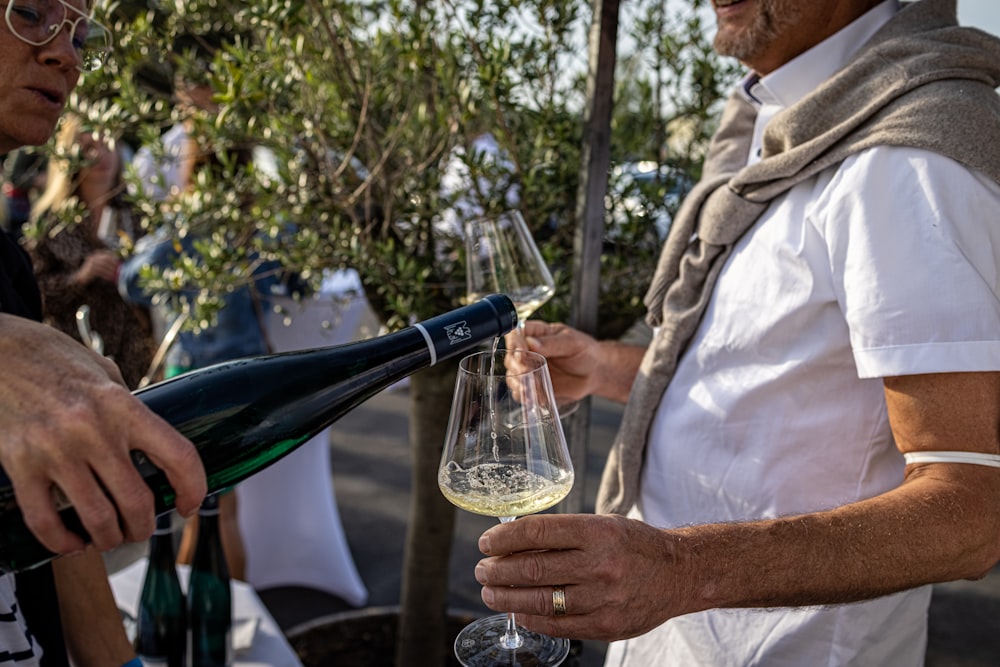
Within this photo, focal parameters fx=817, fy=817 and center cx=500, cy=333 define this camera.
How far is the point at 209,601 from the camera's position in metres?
2.20

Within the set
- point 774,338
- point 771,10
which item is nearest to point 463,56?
point 771,10

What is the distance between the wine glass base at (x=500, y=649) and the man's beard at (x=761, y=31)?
4.17 ft

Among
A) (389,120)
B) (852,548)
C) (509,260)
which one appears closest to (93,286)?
(389,120)

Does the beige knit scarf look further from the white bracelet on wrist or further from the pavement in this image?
the pavement

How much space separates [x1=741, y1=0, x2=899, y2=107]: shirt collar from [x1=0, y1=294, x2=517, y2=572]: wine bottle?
2.98ft

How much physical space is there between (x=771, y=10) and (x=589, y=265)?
2.21 feet

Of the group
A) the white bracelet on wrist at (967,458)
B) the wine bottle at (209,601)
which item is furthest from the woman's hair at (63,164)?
the white bracelet on wrist at (967,458)

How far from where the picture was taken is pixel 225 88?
1.95m

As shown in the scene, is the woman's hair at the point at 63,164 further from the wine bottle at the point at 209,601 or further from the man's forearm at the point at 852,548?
the man's forearm at the point at 852,548

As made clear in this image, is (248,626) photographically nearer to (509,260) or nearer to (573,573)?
(509,260)

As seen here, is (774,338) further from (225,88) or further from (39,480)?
(225,88)

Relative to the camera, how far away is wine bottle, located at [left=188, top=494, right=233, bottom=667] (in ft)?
6.92

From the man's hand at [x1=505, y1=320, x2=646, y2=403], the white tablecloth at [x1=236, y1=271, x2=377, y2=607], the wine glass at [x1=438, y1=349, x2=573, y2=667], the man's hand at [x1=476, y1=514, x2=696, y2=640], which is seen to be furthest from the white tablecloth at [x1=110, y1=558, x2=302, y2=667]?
the white tablecloth at [x1=236, y1=271, x2=377, y2=607]

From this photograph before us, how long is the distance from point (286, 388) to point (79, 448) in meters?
0.47
